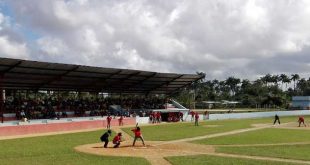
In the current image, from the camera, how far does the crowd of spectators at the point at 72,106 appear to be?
4669 cm

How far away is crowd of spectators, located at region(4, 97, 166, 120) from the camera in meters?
46.7

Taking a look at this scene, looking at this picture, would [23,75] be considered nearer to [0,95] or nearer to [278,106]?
[0,95]

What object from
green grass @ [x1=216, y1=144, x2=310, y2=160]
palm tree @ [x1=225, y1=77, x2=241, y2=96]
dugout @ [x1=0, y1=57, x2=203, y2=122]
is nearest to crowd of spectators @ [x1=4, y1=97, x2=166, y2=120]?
dugout @ [x1=0, y1=57, x2=203, y2=122]

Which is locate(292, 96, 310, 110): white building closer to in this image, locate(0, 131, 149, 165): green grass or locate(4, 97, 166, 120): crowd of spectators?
locate(4, 97, 166, 120): crowd of spectators

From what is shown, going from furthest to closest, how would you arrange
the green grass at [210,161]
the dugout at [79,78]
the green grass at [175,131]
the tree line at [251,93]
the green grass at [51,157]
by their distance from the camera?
the tree line at [251,93] < the dugout at [79,78] < the green grass at [175,131] < the green grass at [51,157] < the green grass at [210,161]

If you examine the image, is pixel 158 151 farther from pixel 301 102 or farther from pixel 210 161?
pixel 301 102

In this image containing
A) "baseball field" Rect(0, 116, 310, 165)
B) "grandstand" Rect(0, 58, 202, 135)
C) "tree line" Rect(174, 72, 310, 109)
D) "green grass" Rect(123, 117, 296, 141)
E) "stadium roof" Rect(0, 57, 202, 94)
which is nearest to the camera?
"baseball field" Rect(0, 116, 310, 165)

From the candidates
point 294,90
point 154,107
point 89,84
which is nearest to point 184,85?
point 154,107

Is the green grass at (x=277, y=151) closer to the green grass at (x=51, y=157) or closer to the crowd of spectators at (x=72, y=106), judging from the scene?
the green grass at (x=51, y=157)

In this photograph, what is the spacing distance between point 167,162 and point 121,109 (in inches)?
1565

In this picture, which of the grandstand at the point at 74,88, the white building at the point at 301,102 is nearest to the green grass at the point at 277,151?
the grandstand at the point at 74,88

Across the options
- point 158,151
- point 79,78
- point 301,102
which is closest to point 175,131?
point 79,78

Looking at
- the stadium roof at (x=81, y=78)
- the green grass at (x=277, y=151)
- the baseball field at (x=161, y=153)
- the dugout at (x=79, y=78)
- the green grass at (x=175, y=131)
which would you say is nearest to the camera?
the baseball field at (x=161, y=153)

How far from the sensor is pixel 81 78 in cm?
5275
